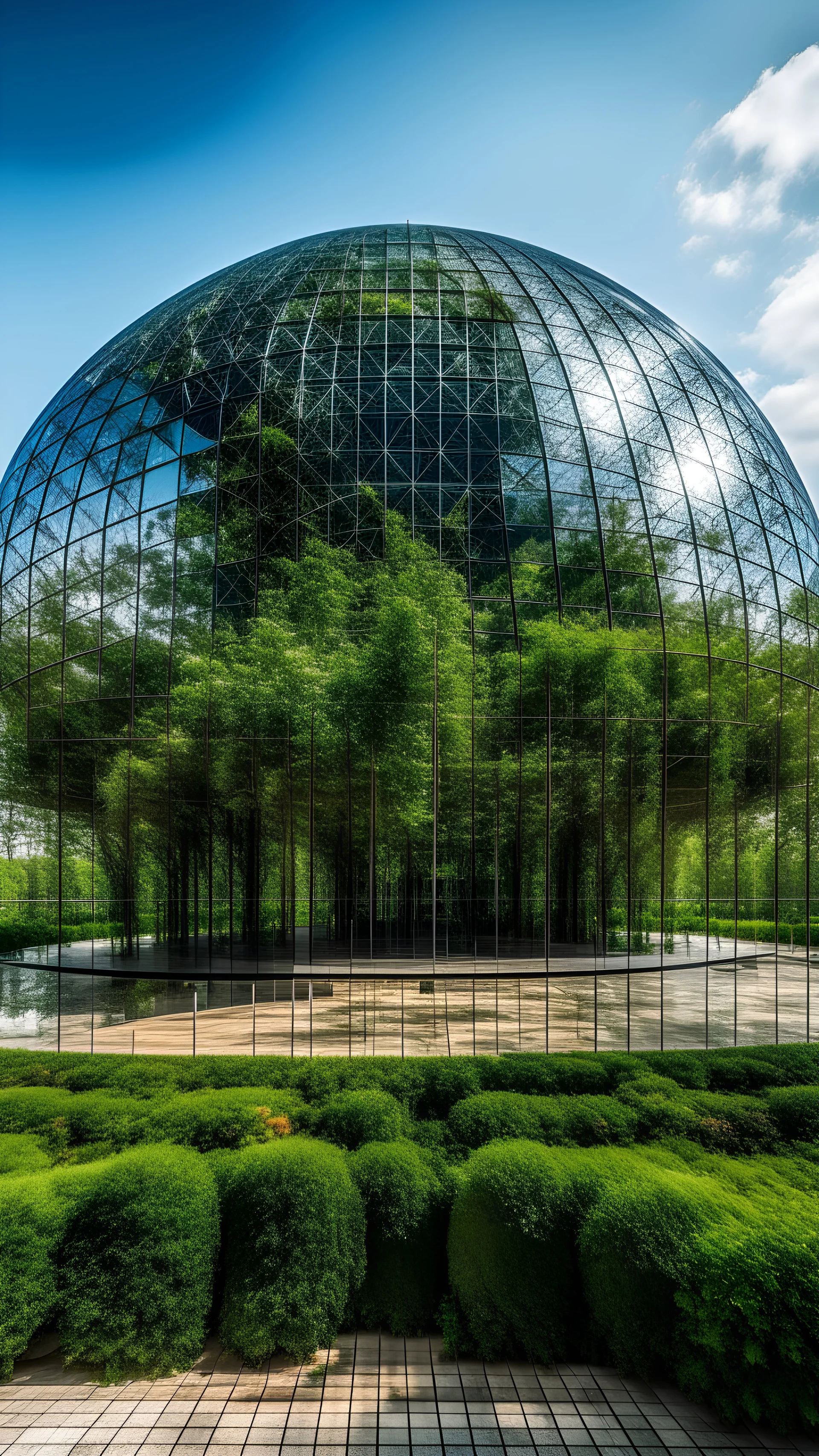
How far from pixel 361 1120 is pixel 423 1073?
1.65 m

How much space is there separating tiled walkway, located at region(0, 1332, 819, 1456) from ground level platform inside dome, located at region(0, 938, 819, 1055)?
5661 mm

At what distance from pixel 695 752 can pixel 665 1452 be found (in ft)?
74.3

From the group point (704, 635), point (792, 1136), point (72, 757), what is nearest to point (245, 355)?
point (72, 757)

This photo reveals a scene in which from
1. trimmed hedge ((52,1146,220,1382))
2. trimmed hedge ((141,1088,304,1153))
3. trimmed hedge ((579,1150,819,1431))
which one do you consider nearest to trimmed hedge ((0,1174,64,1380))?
trimmed hedge ((52,1146,220,1382))

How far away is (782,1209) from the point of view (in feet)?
26.0

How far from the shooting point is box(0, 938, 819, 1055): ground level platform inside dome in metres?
14.1

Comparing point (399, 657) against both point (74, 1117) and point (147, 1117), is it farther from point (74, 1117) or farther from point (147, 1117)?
point (74, 1117)

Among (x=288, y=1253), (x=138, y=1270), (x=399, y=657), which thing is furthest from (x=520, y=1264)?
(x=399, y=657)

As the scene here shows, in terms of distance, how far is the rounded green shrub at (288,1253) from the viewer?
735 centimetres

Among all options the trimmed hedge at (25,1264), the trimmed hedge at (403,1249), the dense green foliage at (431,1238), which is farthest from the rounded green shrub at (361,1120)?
the trimmed hedge at (25,1264)

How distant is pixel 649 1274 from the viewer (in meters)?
7.39

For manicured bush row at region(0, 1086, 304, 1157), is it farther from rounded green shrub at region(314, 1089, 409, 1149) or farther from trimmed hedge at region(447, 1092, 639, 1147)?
trimmed hedge at region(447, 1092, 639, 1147)

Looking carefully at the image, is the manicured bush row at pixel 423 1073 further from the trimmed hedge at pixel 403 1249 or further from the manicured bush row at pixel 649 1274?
the manicured bush row at pixel 649 1274

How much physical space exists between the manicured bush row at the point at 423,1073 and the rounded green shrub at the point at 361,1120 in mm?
Answer: 587
